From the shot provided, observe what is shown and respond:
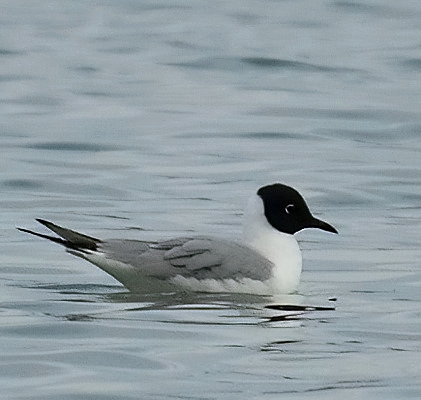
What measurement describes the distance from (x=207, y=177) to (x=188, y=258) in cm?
523

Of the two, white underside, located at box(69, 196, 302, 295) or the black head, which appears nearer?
white underside, located at box(69, 196, 302, 295)

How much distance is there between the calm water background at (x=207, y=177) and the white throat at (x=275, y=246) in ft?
0.49

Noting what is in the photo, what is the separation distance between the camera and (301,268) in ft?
36.5

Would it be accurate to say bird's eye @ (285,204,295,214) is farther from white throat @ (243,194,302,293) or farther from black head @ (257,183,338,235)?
white throat @ (243,194,302,293)

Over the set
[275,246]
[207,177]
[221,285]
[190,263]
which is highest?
[207,177]

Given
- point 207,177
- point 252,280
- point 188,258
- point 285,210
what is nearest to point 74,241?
point 188,258

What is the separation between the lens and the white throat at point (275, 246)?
423 inches

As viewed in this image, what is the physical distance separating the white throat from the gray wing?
0.38 feet

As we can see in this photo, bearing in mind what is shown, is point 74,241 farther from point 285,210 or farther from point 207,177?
point 207,177

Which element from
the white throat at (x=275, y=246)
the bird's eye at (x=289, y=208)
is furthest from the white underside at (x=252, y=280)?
the bird's eye at (x=289, y=208)

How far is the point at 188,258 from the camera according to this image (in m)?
10.5

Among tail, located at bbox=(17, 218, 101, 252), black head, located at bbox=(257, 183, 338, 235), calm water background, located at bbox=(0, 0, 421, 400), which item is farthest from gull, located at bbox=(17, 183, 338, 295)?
black head, located at bbox=(257, 183, 338, 235)

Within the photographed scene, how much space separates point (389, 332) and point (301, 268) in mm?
1583

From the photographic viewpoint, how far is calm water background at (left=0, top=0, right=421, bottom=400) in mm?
8758
